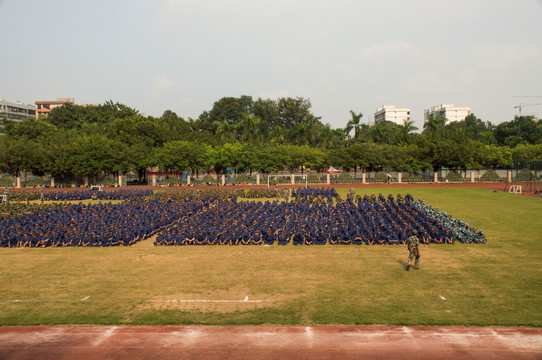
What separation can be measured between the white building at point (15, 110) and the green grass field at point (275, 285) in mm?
139012

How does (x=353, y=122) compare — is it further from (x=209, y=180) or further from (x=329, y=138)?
(x=209, y=180)

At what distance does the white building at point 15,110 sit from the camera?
134m

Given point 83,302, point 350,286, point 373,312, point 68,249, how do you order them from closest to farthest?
point 373,312
point 83,302
point 350,286
point 68,249

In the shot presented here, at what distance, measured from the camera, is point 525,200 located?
37281 millimetres

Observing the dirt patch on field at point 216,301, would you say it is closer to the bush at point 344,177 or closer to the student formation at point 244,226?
the student formation at point 244,226

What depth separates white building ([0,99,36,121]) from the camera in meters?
134

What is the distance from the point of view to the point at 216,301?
12812 mm

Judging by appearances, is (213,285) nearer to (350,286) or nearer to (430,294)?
(350,286)

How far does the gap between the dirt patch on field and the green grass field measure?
0.11ft

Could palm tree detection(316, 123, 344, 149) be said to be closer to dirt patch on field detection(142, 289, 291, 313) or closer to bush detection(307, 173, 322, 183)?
bush detection(307, 173, 322, 183)

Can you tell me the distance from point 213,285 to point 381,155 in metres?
55.7

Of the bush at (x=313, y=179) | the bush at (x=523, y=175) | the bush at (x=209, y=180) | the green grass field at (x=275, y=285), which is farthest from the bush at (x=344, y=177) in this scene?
the green grass field at (x=275, y=285)

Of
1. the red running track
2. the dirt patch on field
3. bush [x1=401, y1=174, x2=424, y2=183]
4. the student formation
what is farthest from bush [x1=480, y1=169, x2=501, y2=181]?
the dirt patch on field

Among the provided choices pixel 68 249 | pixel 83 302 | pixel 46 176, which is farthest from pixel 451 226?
pixel 46 176
